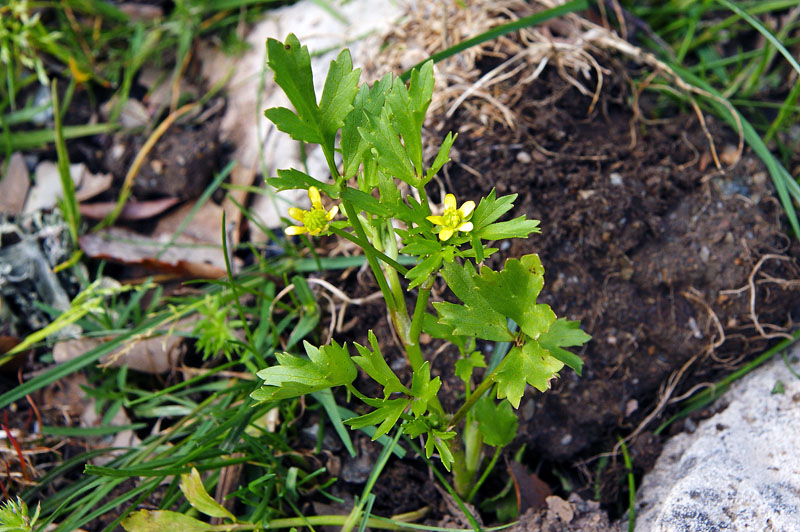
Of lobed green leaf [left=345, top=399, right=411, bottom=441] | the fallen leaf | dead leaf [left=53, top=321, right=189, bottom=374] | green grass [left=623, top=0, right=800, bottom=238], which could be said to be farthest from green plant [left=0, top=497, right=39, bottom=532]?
green grass [left=623, top=0, right=800, bottom=238]

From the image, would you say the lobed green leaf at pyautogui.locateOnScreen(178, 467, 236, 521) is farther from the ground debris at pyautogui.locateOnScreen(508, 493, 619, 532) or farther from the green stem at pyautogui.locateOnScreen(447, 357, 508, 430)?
the ground debris at pyautogui.locateOnScreen(508, 493, 619, 532)

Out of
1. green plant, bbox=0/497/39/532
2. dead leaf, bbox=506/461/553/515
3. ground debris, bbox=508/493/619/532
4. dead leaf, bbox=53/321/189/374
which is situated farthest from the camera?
dead leaf, bbox=53/321/189/374

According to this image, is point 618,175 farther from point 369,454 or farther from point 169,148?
point 169,148

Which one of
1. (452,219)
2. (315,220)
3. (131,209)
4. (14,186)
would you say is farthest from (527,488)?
(14,186)

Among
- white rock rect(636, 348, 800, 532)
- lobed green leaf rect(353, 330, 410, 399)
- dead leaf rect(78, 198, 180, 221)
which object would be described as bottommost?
white rock rect(636, 348, 800, 532)

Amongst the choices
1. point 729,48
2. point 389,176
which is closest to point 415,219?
point 389,176

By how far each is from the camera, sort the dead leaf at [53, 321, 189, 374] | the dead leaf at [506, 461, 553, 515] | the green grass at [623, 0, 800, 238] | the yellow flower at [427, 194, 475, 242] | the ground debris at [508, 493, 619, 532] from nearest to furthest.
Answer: the yellow flower at [427, 194, 475, 242]
the ground debris at [508, 493, 619, 532]
the dead leaf at [506, 461, 553, 515]
the dead leaf at [53, 321, 189, 374]
the green grass at [623, 0, 800, 238]
